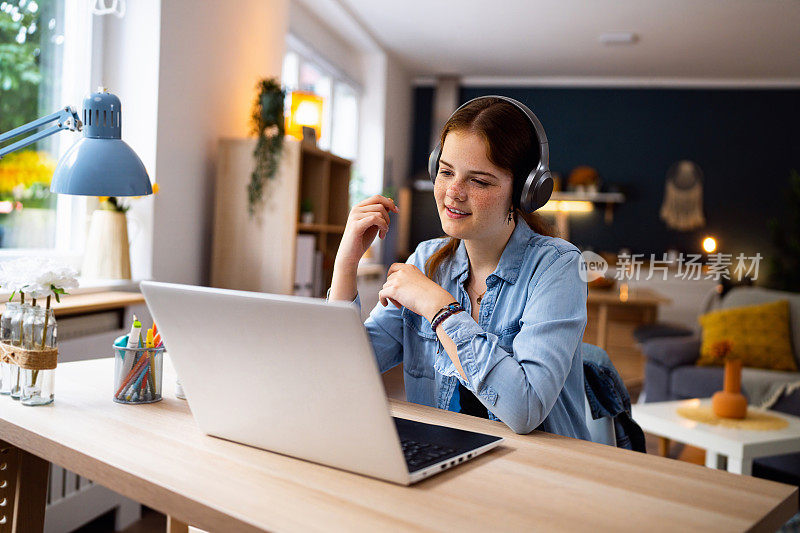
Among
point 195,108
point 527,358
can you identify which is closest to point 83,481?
point 195,108

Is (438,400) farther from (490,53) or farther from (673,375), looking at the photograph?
(490,53)

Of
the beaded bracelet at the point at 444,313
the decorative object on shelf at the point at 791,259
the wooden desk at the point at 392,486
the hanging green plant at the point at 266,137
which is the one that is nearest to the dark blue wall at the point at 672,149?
the decorative object on shelf at the point at 791,259

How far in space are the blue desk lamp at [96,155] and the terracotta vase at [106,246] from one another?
132 centimetres

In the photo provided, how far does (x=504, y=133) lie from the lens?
4.18 feet

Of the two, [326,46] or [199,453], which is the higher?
[326,46]

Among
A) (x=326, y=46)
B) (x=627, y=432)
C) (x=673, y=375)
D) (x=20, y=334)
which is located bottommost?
(x=673, y=375)

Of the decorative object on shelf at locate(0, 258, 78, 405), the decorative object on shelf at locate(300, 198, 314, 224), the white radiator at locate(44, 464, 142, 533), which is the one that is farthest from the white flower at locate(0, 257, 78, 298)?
the decorative object on shelf at locate(300, 198, 314, 224)

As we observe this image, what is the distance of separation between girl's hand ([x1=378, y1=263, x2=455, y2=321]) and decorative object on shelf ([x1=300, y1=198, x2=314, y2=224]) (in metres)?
2.29

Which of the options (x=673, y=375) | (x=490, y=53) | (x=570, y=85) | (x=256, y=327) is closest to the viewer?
(x=256, y=327)

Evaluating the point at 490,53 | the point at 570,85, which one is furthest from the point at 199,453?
the point at 570,85

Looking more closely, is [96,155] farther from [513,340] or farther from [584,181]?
[584,181]

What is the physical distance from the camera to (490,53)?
6.55 meters

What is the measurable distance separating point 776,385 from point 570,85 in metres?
4.68

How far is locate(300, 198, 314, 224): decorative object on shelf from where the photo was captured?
3448 mm
